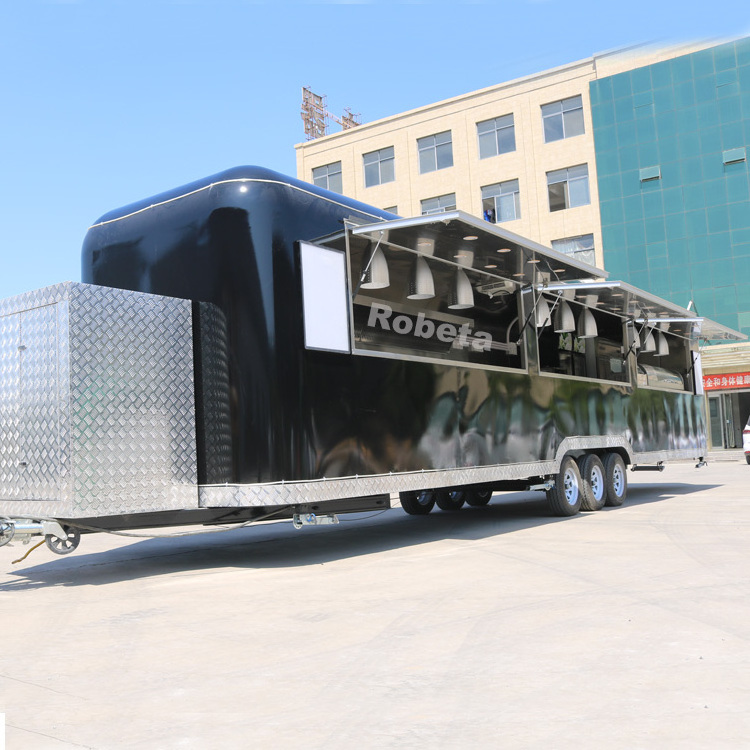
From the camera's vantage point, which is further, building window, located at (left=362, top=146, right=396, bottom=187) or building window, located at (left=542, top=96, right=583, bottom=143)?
building window, located at (left=362, top=146, right=396, bottom=187)

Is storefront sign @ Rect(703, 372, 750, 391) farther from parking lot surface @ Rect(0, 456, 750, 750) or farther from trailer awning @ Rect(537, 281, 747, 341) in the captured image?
parking lot surface @ Rect(0, 456, 750, 750)

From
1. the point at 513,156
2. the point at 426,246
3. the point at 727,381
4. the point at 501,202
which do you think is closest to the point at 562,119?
the point at 513,156

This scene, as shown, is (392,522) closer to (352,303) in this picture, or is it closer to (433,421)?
(433,421)

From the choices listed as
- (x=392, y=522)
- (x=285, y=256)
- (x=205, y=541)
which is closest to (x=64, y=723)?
(x=285, y=256)

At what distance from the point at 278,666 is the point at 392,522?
352 inches

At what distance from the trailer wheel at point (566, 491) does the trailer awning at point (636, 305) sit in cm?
266

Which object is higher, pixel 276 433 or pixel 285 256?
pixel 285 256

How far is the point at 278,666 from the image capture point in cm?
515

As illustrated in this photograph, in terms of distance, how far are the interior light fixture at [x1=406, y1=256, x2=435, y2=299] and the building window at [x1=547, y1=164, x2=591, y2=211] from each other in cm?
2905

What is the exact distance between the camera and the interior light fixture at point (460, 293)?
37.6 ft

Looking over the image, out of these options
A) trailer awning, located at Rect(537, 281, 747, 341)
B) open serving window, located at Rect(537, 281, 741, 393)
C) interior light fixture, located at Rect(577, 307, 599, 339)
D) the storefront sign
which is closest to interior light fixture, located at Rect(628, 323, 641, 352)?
open serving window, located at Rect(537, 281, 741, 393)

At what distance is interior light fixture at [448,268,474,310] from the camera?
1146 cm

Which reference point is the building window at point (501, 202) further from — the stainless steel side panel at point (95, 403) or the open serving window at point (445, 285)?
the stainless steel side panel at point (95, 403)

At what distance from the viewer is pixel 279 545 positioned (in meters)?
11.5
